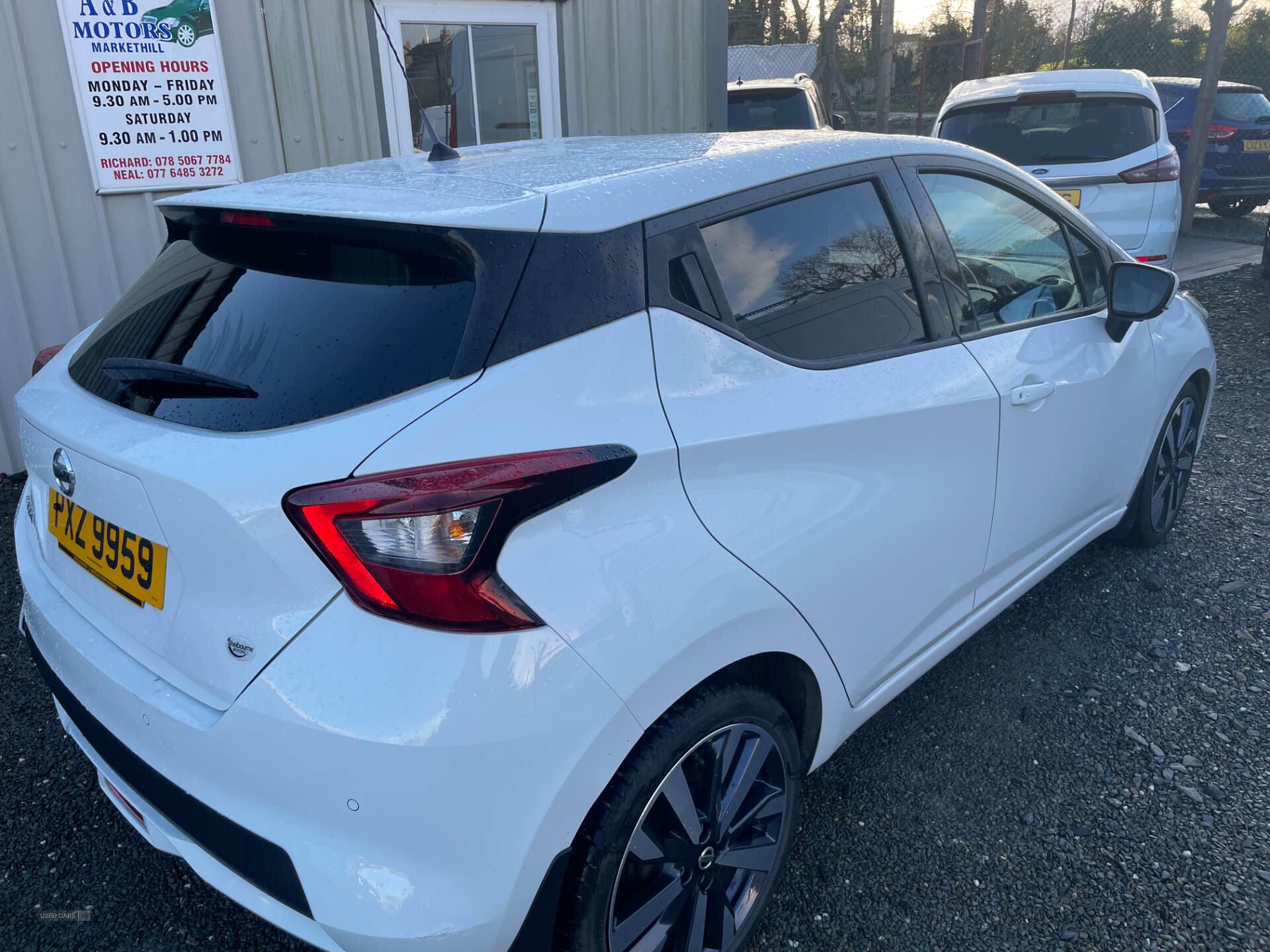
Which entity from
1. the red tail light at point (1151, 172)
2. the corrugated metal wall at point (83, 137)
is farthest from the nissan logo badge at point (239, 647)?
the red tail light at point (1151, 172)

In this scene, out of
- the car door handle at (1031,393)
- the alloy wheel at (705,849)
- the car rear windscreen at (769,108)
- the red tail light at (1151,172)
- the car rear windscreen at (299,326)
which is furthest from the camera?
the car rear windscreen at (769,108)

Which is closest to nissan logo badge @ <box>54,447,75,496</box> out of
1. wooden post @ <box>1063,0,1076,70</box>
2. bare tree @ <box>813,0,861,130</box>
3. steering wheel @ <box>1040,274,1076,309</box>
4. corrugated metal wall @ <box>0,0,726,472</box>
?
steering wheel @ <box>1040,274,1076,309</box>

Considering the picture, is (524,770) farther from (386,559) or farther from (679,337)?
(679,337)

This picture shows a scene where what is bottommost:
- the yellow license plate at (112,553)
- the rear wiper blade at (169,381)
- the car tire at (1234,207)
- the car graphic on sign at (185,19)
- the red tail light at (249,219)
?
the car tire at (1234,207)

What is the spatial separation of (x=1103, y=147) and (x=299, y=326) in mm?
6783

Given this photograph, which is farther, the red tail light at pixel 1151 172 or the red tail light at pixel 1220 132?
the red tail light at pixel 1220 132

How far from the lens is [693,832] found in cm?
181

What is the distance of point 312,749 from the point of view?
141 cm

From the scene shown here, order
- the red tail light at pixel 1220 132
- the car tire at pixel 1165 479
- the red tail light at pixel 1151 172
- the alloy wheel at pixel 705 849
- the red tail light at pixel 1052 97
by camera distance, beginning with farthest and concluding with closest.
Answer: the red tail light at pixel 1220 132, the red tail light at pixel 1052 97, the red tail light at pixel 1151 172, the car tire at pixel 1165 479, the alloy wheel at pixel 705 849

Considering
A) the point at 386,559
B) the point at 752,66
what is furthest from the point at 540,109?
the point at 752,66

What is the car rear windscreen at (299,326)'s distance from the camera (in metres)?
1.54

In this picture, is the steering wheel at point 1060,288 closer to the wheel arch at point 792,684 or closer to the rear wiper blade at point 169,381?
the wheel arch at point 792,684

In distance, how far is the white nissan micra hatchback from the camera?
141 cm

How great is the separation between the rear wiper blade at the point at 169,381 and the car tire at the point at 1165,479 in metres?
3.25
